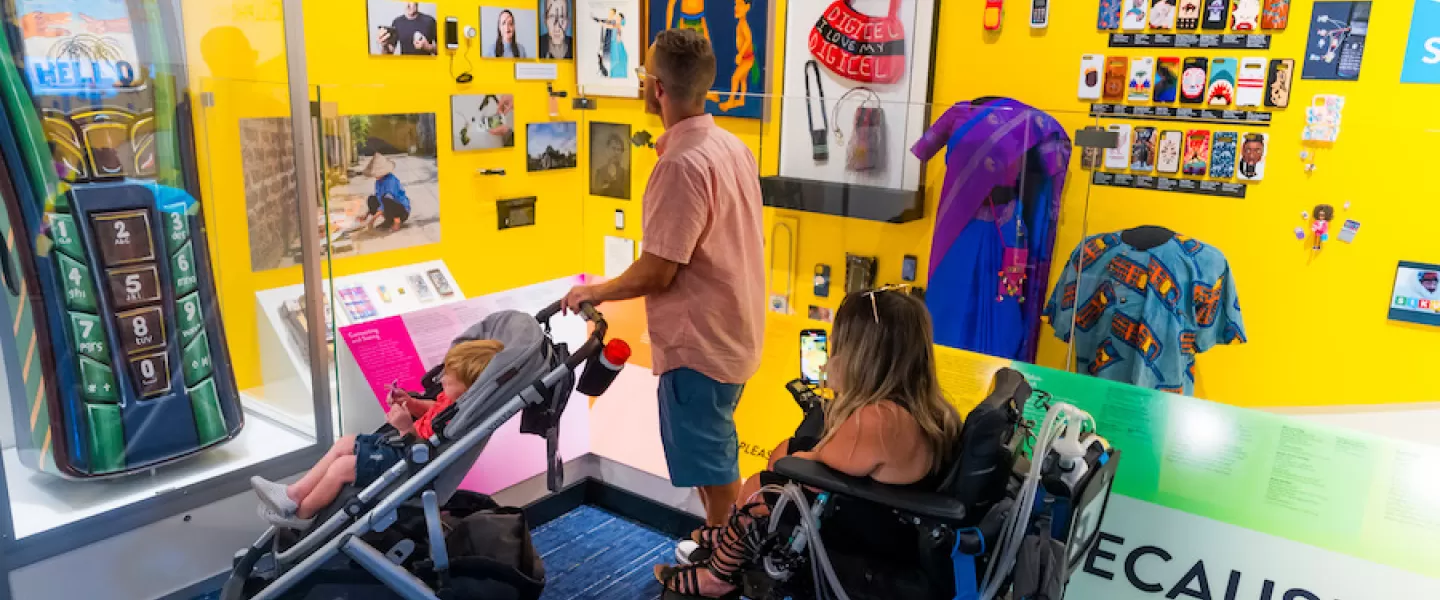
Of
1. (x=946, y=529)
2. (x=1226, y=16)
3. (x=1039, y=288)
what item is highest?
(x=1226, y=16)

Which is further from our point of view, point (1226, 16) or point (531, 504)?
point (531, 504)

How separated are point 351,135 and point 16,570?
1.66 metres

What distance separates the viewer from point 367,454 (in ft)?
8.79

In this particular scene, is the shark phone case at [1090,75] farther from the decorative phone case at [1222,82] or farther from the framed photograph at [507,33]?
the framed photograph at [507,33]

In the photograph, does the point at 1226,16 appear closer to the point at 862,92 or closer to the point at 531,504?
the point at 862,92

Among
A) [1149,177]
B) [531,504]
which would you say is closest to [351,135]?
[531,504]

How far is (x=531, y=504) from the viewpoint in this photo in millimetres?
3707

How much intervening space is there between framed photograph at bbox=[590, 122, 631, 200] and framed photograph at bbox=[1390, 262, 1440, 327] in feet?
8.22

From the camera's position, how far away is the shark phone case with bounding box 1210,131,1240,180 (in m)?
3.24

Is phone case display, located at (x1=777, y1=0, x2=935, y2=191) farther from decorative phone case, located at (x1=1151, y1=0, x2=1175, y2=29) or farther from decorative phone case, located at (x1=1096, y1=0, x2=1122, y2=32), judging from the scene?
decorative phone case, located at (x1=1151, y1=0, x2=1175, y2=29)

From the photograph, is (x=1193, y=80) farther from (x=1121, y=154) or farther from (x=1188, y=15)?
(x=1121, y=154)

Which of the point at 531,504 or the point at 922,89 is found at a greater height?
the point at 922,89

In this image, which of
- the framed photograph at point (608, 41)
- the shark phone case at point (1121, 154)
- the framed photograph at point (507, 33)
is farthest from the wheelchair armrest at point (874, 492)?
the framed photograph at point (507, 33)

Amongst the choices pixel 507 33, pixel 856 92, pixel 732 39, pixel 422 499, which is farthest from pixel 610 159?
pixel 422 499
